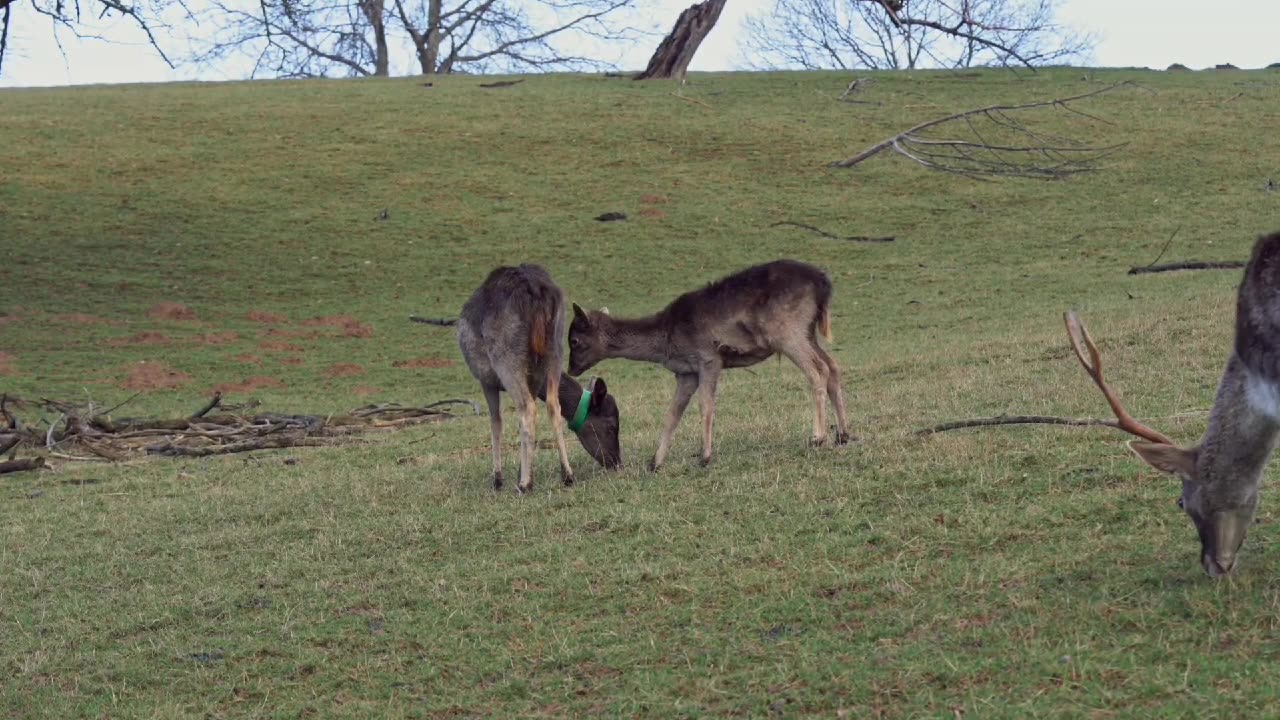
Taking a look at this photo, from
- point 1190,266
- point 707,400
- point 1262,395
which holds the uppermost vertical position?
point 1262,395

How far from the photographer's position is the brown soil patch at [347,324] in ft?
70.5

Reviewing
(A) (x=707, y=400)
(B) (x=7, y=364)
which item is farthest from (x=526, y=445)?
(B) (x=7, y=364)

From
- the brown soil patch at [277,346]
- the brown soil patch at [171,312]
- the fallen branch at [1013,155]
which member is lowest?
the brown soil patch at [277,346]

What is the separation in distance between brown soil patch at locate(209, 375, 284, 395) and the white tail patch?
573 inches

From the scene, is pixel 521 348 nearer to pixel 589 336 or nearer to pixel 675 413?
pixel 589 336

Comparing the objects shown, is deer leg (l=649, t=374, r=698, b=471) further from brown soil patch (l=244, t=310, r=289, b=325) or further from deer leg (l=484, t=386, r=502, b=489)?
brown soil patch (l=244, t=310, r=289, b=325)

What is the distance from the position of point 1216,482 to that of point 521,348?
17.5ft

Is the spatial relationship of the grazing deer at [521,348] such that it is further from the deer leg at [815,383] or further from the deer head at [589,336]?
the deer leg at [815,383]

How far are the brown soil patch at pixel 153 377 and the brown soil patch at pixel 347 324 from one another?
2.98 m

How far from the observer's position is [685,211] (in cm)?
2819

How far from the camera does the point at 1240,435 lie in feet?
19.1

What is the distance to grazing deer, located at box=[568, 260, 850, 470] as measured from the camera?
1018 cm

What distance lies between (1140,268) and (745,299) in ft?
44.0

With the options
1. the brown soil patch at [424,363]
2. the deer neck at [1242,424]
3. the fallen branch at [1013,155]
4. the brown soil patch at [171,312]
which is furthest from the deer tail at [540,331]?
the fallen branch at [1013,155]
